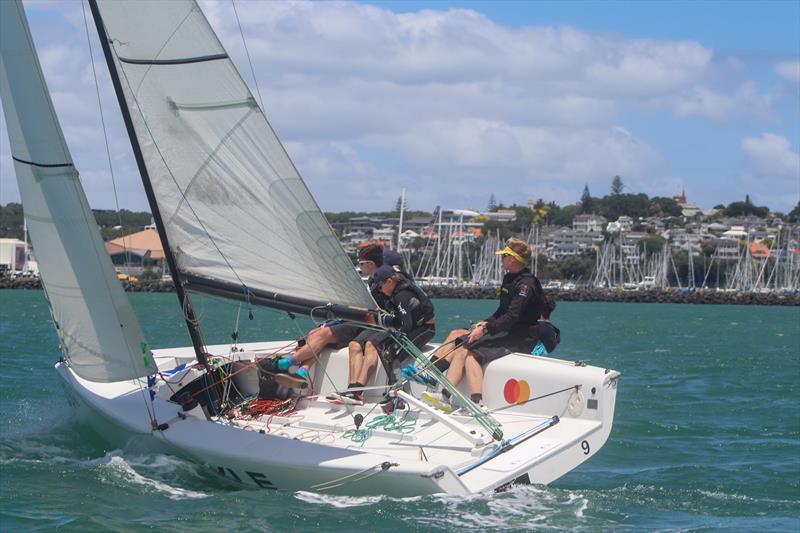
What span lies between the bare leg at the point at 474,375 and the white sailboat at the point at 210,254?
0.39 feet

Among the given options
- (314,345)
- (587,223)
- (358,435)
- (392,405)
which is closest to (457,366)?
(392,405)

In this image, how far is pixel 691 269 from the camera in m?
121

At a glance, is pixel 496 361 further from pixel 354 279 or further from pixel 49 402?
pixel 49 402

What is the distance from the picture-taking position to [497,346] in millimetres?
9219

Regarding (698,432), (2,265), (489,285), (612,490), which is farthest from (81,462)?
(2,265)

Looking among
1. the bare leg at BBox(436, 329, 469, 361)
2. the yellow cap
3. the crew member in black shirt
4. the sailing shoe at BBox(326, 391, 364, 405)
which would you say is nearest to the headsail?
the sailing shoe at BBox(326, 391, 364, 405)

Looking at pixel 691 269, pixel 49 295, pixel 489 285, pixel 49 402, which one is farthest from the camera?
pixel 691 269

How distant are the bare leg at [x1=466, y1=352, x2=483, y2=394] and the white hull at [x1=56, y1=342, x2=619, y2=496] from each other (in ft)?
0.34

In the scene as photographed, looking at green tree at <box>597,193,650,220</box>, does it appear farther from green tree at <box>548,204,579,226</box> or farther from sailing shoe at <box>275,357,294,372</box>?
sailing shoe at <box>275,357,294,372</box>

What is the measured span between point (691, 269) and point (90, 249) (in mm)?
116791

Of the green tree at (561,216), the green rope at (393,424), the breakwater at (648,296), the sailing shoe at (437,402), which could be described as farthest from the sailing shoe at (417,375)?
the green tree at (561,216)

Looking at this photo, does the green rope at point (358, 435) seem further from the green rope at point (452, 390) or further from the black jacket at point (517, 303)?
the black jacket at point (517, 303)

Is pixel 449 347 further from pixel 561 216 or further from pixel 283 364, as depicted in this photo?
pixel 561 216

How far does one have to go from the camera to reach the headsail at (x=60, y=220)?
870cm
